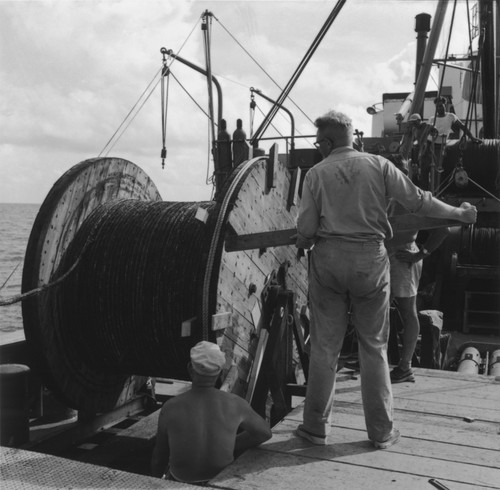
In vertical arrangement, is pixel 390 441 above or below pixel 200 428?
below

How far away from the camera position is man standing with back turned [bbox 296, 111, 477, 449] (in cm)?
342

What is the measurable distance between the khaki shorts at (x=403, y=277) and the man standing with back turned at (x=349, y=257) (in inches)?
53.8

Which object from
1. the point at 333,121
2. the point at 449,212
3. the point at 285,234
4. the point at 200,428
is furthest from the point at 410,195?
the point at 200,428

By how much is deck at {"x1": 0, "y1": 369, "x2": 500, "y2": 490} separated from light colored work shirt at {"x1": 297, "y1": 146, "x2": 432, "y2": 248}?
3.85ft

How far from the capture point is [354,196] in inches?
135

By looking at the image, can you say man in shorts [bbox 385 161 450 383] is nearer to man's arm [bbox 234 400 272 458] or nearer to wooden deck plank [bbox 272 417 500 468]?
wooden deck plank [bbox 272 417 500 468]

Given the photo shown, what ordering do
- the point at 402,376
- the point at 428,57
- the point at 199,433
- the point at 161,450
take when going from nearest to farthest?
the point at 199,433, the point at 161,450, the point at 402,376, the point at 428,57

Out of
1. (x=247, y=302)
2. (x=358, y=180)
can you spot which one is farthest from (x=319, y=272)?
(x=247, y=302)

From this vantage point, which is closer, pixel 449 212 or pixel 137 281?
pixel 449 212

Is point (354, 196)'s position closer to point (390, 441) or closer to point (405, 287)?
point (390, 441)

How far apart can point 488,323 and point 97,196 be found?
7288 mm

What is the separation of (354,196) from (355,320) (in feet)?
2.29

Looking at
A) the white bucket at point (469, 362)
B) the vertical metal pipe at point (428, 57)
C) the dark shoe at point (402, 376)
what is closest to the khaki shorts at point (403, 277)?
the dark shoe at point (402, 376)

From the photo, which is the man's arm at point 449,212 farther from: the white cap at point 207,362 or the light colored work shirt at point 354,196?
the white cap at point 207,362
